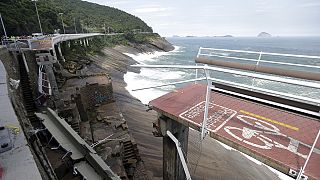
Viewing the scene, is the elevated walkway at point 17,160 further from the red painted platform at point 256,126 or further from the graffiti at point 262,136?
the graffiti at point 262,136

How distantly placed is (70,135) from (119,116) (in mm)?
5693

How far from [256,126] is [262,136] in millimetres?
353

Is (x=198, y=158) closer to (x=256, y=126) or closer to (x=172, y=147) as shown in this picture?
(x=172, y=147)

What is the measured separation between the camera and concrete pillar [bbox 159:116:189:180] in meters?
6.12

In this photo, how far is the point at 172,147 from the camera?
6504mm

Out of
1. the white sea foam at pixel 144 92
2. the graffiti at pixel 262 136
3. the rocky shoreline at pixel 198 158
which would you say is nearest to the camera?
the graffiti at pixel 262 136

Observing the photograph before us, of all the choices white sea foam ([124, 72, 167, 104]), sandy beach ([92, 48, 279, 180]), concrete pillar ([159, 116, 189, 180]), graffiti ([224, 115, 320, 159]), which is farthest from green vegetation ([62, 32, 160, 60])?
graffiti ([224, 115, 320, 159])

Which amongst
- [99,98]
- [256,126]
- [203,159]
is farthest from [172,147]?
[99,98]

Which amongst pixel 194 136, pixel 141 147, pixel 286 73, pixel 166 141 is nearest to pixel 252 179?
pixel 194 136

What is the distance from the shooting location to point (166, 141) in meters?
6.59

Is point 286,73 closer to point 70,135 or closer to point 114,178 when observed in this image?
point 114,178

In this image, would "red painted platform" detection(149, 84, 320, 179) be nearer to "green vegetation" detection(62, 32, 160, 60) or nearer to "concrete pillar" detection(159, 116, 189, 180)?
"concrete pillar" detection(159, 116, 189, 180)

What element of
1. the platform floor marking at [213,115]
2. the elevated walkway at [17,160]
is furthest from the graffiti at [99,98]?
the platform floor marking at [213,115]

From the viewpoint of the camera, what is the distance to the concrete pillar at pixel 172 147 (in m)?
6.12
